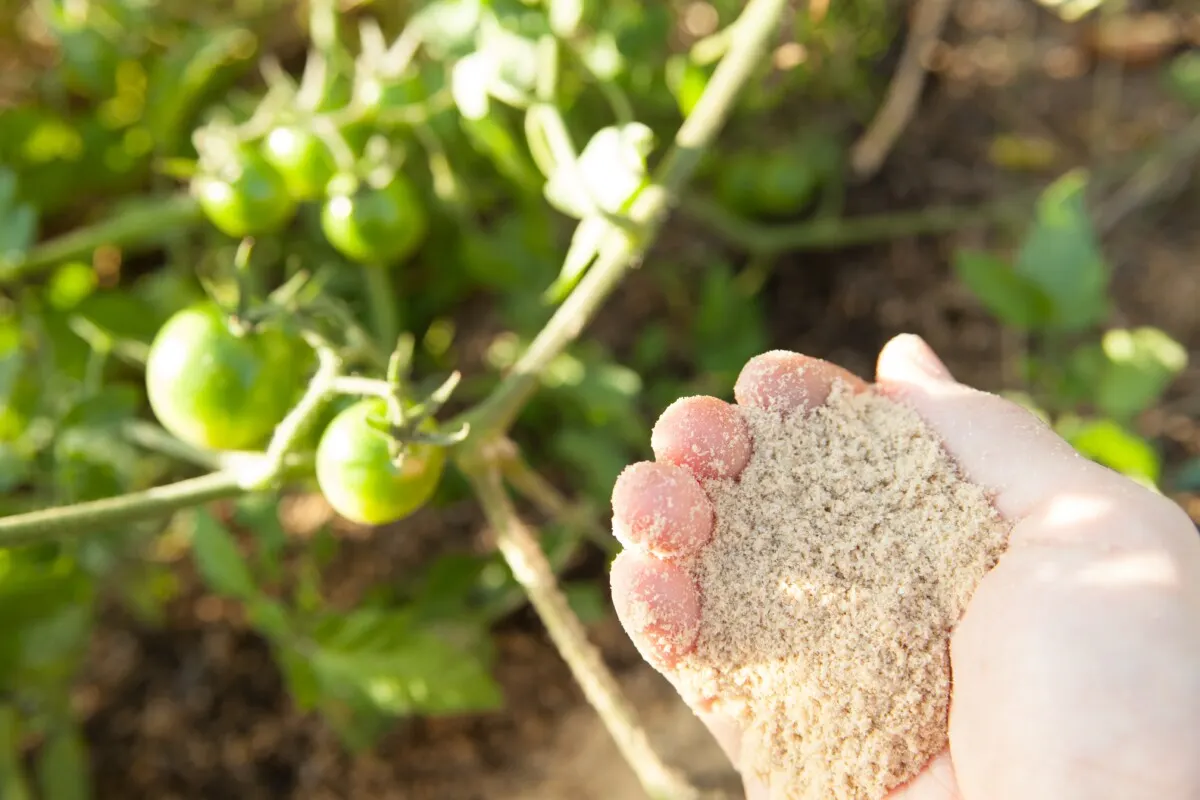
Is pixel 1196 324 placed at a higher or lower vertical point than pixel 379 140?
lower

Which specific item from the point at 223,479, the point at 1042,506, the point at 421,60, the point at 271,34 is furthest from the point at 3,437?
the point at 1042,506

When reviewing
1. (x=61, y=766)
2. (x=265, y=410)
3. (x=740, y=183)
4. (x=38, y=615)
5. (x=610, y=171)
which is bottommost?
(x=61, y=766)

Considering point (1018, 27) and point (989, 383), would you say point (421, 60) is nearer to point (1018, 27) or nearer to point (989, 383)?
point (989, 383)

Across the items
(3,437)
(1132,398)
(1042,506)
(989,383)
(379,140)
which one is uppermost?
(379,140)

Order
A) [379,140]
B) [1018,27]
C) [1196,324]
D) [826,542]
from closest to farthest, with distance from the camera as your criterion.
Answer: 1. [826,542]
2. [379,140]
3. [1196,324]
4. [1018,27]

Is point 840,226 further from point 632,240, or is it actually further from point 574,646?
point 574,646

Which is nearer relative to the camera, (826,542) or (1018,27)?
(826,542)

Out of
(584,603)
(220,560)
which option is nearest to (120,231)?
(220,560)
